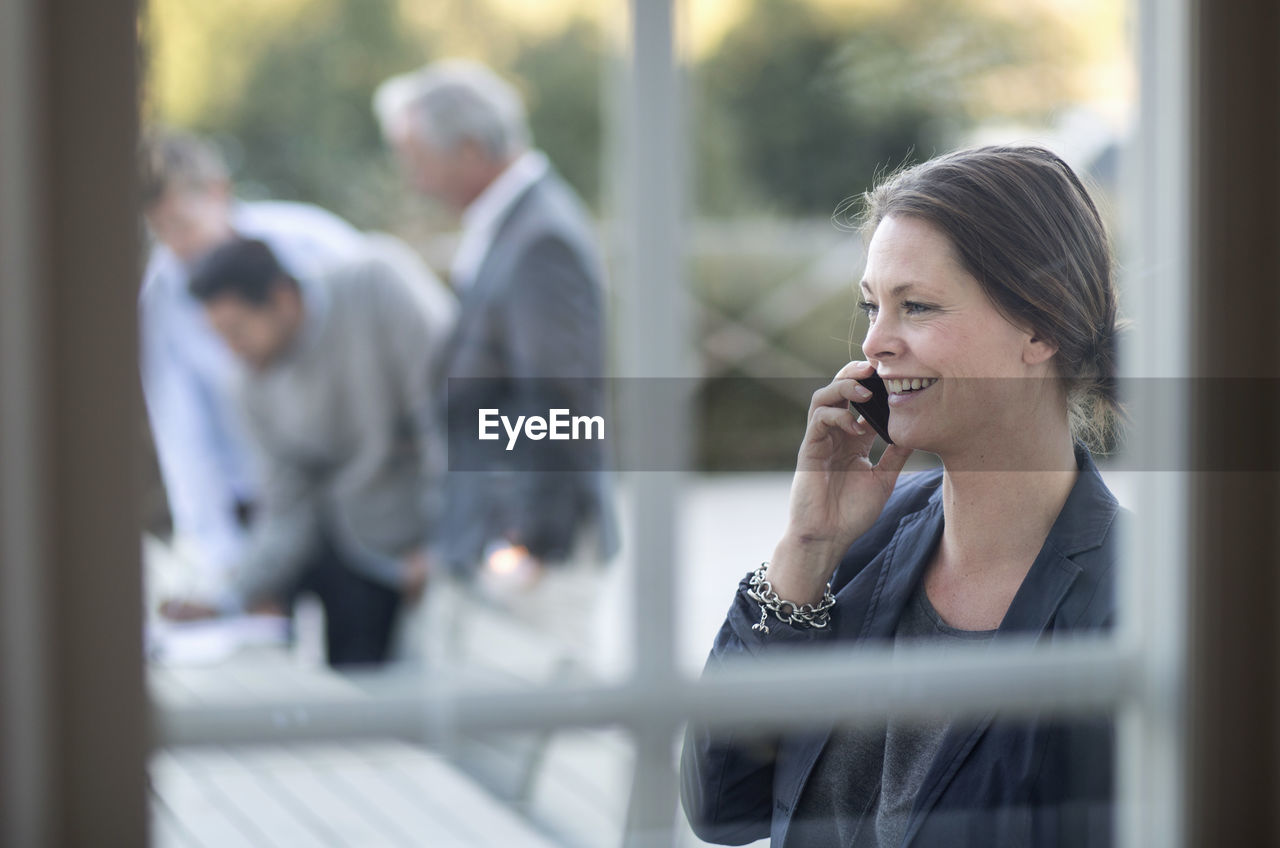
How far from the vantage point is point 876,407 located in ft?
2.70

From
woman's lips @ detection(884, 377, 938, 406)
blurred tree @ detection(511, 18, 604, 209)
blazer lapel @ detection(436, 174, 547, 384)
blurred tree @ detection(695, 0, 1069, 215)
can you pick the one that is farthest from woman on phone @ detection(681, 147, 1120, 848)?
blurred tree @ detection(511, 18, 604, 209)

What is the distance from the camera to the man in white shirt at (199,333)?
1.07 m

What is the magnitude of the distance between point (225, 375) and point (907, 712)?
96cm

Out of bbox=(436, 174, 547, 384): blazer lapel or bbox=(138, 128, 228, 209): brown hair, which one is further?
bbox=(436, 174, 547, 384): blazer lapel

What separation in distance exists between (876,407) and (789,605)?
17 centimetres

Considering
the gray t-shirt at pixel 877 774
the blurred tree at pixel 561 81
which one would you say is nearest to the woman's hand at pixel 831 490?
the gray t-shirt at pixel 877 774

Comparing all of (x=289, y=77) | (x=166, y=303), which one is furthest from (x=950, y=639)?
(x=289, y=77)

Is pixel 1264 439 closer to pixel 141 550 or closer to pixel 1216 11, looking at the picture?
pixel 1216 11

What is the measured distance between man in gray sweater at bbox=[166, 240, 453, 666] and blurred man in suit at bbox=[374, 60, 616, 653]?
0.08 m

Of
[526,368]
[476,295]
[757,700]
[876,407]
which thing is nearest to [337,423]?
[476,295]

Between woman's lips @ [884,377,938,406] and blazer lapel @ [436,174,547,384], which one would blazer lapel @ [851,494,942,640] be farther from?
blazer lapel @ [436,174,547,384]

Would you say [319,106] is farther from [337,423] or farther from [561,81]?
[337,423]

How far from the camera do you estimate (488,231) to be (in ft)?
4.10

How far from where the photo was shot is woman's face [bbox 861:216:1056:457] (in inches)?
31.0
